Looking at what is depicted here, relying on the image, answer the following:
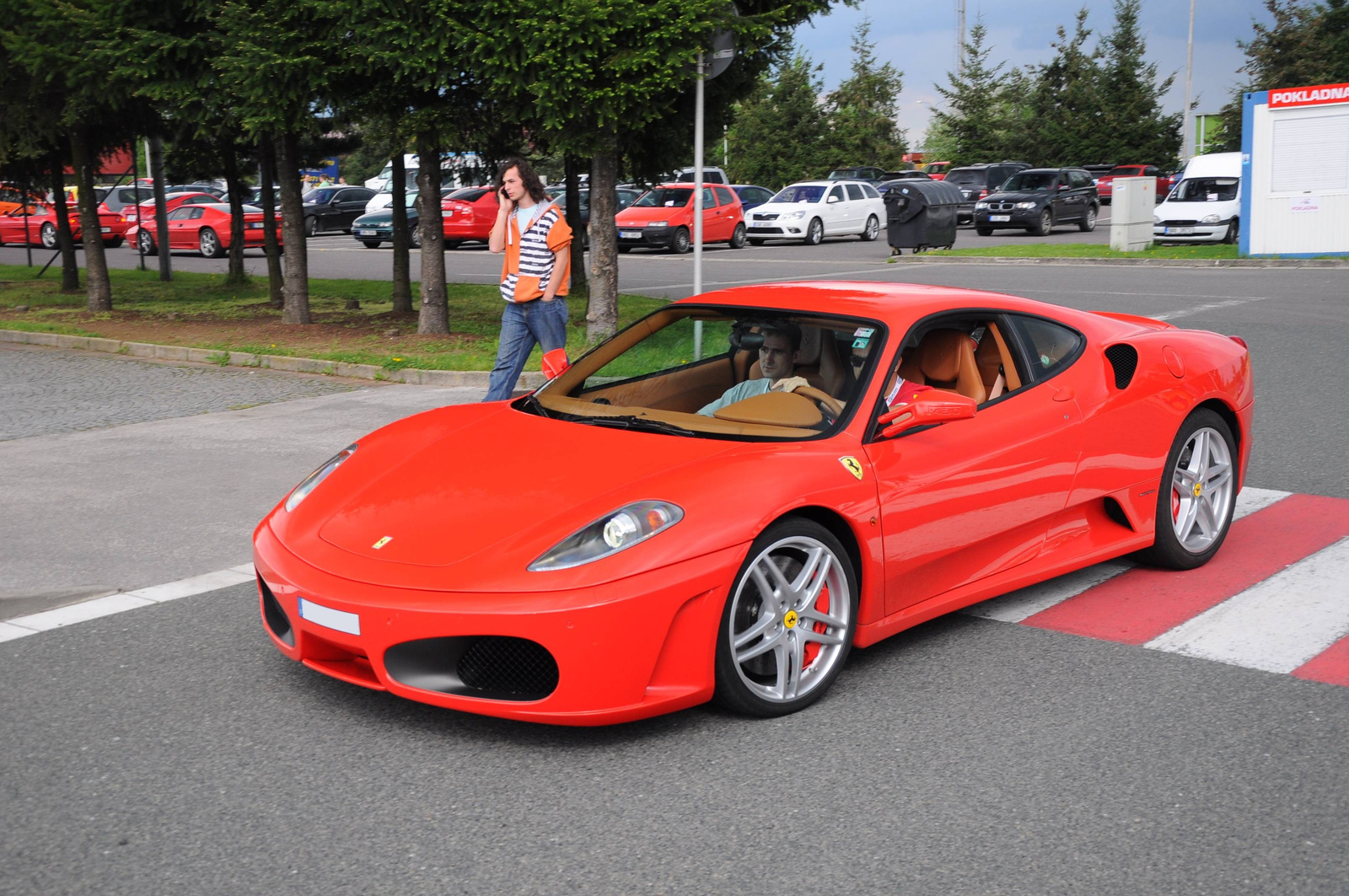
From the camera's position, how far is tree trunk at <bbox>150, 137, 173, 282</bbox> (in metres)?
22.7

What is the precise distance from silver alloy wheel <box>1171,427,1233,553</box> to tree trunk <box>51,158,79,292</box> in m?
19.0

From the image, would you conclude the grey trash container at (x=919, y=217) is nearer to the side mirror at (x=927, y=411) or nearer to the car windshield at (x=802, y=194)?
the car windshield at (x=802, y=194)

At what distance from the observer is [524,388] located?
37.2 ft

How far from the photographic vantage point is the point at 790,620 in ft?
13.7

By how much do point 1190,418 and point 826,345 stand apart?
1931mm

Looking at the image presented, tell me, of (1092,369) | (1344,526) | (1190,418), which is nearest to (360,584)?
(1092,369)

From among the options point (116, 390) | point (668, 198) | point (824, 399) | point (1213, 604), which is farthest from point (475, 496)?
point (668, 198)

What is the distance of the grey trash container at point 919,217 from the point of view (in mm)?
29484

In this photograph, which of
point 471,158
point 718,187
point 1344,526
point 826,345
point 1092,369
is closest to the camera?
point 826,345

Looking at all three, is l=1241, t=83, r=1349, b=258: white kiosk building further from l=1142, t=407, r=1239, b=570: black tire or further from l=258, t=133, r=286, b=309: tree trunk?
l=1142, t=407, r=1239, b=570: black tire

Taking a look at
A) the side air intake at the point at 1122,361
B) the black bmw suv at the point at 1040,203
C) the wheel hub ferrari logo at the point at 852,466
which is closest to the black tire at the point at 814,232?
the black bmw suv at the point at 1040,203

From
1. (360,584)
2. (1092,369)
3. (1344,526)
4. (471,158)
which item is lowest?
(1344,526)

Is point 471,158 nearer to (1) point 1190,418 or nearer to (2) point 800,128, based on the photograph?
(1) point 1190,418

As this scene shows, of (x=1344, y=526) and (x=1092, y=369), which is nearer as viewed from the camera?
(x=1092, y=369)
